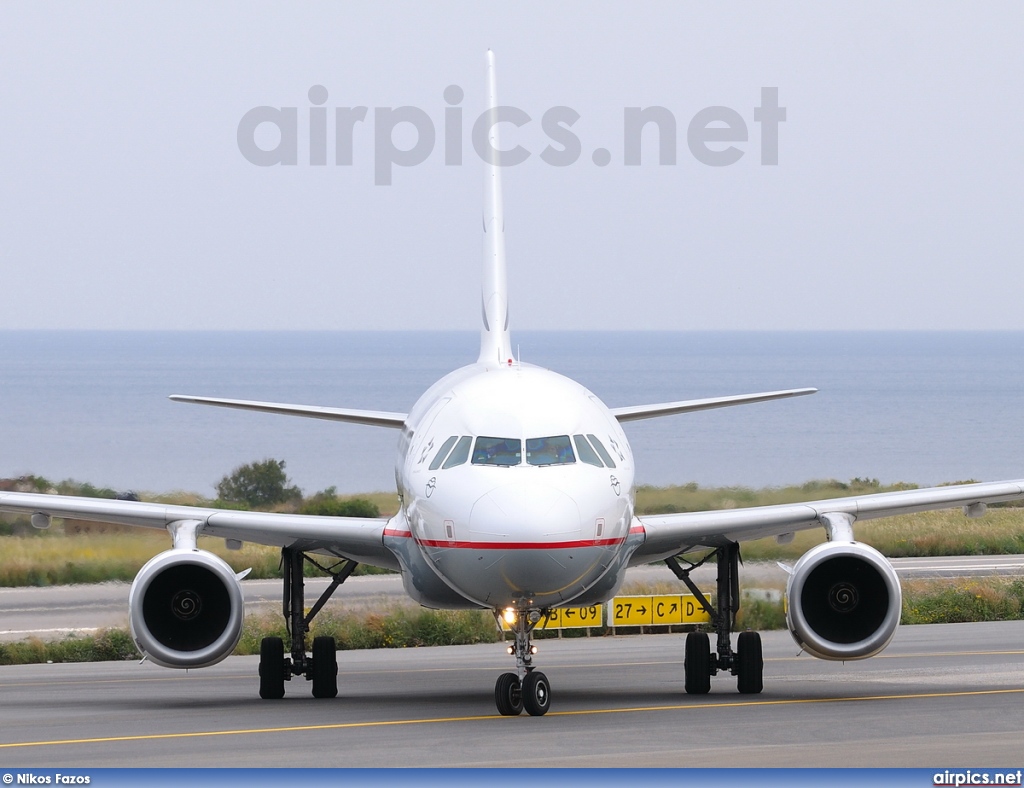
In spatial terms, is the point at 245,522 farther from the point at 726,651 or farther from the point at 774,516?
the point at 774,516

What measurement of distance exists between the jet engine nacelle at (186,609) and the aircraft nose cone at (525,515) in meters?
4.44

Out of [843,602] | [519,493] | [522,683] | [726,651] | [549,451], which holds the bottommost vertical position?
[522,683]

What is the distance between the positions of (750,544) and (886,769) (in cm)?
2937

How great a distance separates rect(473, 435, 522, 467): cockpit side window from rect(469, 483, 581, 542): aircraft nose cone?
0.53 metres

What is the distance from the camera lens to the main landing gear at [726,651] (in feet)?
72.1

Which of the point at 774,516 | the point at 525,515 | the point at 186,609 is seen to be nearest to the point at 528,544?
the point at 525,515

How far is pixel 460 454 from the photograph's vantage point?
723 inches

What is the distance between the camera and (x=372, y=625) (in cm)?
3341

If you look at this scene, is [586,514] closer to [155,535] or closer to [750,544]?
[750,544]

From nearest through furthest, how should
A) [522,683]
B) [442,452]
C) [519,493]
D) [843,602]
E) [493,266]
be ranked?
[519,493], [522,683], [442,452], [843,602], [493,266]

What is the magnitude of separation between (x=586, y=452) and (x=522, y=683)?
8.47ft

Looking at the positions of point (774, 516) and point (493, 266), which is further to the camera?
point (493, 266)

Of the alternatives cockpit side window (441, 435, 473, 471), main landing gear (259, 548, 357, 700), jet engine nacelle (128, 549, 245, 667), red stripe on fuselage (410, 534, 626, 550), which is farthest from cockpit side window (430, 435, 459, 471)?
main landing gear (259, 548, 357, 700)

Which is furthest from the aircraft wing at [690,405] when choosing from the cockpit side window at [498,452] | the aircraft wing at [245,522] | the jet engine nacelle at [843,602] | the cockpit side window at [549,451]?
the cockpit side window at [498,452]
